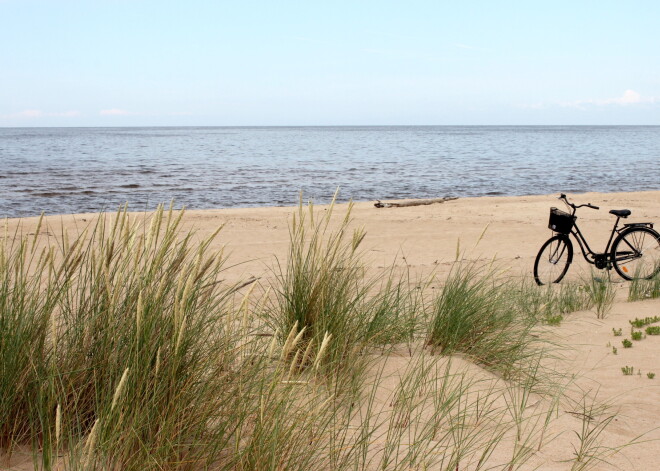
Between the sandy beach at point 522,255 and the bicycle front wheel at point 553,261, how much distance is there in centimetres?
42

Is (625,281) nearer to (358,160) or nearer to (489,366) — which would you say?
(489,366)

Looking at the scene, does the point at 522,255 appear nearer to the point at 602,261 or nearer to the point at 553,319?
the point at 602,261

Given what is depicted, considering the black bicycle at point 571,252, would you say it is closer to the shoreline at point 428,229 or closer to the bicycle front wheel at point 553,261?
the bicycle front wheel at point 553,261

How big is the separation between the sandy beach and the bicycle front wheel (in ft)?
1.37

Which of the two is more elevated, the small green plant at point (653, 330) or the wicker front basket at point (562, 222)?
the wicker front basket at point (562, 222)

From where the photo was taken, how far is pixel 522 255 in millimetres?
10977

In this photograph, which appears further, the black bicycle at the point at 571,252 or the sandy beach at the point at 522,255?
the black bicycle at the point at 571,252

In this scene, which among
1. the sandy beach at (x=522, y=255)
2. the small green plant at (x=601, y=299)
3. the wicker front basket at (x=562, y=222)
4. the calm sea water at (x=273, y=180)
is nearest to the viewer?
the sandy beach at (x=522, y=255)

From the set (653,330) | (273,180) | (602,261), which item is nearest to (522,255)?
(602,261)

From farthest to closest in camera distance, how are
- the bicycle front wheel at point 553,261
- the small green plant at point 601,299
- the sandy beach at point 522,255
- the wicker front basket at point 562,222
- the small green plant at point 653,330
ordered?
the bicycle front wheel at point 553,261 → the wicker front basket at point 562,222 → the small green plant at point 601,299 → the small green plant at point 653,330 → the sandy beach at point 522,255

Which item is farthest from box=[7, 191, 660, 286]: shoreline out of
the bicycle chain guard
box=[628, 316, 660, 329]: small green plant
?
box=[628, 316, 660, 329]: small green plant

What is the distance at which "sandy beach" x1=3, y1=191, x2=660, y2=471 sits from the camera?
143 inches

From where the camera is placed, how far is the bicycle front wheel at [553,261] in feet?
27.8

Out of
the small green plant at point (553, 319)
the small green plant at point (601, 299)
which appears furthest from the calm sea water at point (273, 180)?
the small green plant at point (553, 319)
